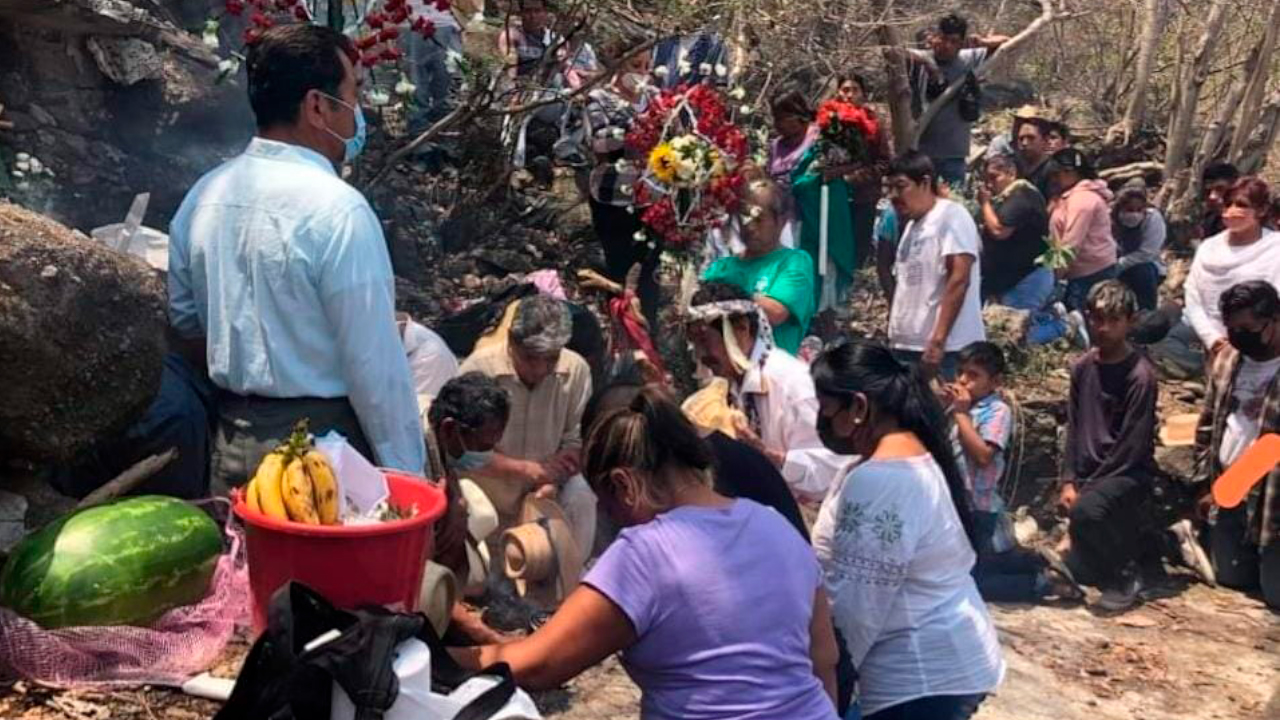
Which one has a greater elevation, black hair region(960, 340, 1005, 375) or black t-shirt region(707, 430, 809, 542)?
black t-shirt region(707, 430, 809, 542)

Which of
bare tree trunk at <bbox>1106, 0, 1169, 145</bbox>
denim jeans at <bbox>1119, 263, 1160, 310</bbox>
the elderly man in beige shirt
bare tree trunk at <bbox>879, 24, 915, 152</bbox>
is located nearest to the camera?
the elderly man in beige shirt

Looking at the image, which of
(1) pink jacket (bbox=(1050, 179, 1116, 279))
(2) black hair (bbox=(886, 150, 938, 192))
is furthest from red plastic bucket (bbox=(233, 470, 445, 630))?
(1) pink jacket (bbox=(1050, 179, 1116, 279))

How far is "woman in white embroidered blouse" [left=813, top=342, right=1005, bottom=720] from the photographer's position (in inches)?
150

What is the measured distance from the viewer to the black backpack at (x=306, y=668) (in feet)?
8.24

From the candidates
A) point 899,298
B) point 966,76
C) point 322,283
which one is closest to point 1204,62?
point 966,76

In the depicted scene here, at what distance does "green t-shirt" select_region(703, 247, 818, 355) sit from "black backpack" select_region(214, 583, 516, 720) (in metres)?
4.64

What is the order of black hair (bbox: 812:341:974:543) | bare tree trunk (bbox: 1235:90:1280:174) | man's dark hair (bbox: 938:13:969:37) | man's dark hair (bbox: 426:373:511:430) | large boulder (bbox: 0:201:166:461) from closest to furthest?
large boulder (bbox: 0:201:166:461) < black hair (bbox: 812:341:974:543) < man's dark hair (bbox: 426:373:511:430) < man's dark hair (bbox: 938:13:969:37) < bare tree trunk (bbox: 1235:90:1280:174)

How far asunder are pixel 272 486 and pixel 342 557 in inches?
8.7

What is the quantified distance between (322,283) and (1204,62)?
11.3 metres

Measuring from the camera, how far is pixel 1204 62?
13.0m

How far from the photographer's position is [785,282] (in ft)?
23.5

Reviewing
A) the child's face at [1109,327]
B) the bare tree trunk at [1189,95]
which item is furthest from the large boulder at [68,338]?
the bare tree trunk at [1189,95]

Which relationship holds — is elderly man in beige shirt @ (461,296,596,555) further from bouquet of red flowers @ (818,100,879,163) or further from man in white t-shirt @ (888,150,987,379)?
bouquet of red flowers @ (818,100,879,163)

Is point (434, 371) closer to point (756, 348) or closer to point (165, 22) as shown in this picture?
point (756, 348)
